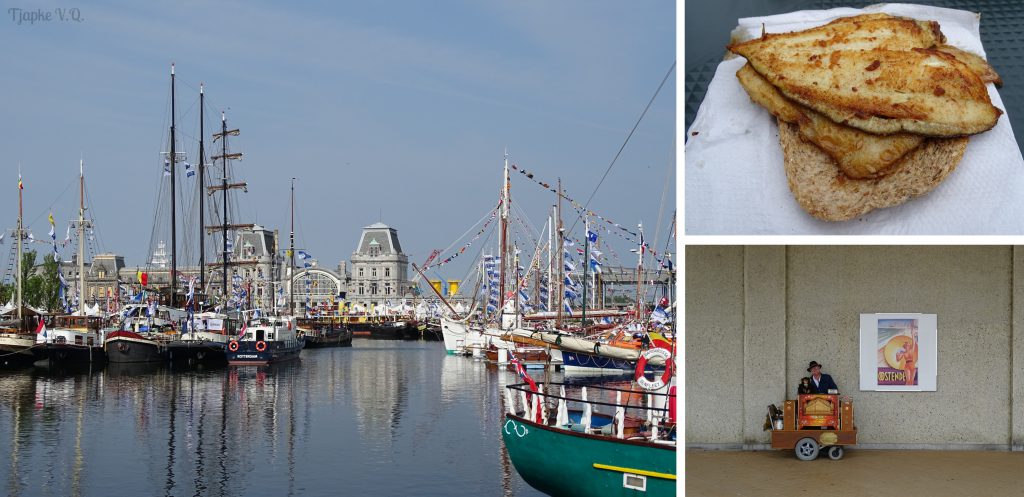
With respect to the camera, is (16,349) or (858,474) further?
(16,349)

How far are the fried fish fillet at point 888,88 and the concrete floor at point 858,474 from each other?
4.50 m

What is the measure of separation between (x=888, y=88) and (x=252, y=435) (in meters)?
22.2

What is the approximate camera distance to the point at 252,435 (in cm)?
2642

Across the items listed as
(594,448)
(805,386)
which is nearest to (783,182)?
(805,386)

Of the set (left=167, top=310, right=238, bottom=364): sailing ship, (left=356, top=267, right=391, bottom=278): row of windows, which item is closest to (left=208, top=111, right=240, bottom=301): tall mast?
(left=167, top=310, right=238, bottom=364): sailing ship

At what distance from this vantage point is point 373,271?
158625 mm

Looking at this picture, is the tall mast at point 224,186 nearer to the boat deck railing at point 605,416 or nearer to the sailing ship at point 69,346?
the sailing ship at point 69,346

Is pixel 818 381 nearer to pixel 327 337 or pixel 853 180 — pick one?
pixel 853 180

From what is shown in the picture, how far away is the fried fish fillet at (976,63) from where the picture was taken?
6852mm

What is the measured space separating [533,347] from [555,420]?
1273 inches

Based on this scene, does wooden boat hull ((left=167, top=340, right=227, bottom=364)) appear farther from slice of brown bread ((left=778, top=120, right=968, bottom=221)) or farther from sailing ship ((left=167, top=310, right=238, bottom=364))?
slice of brown bread ((left=778, top=120, right=968, bottom=221))

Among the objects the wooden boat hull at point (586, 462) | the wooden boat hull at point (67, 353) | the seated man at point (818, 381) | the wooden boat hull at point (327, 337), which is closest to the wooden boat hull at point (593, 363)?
the wooden boat hull at point (67, 353)

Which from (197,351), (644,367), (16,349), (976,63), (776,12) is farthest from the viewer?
(197,351)

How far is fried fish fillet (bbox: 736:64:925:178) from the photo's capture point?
682cm
